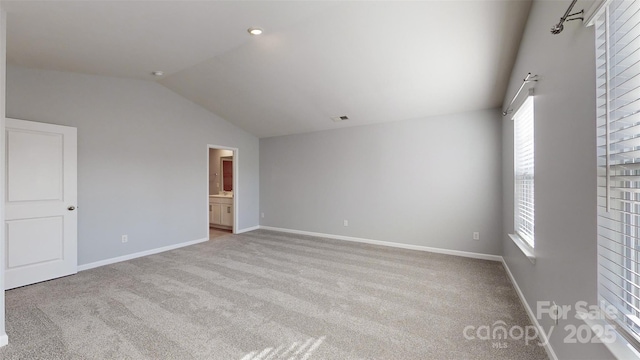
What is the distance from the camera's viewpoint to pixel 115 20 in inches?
97.3

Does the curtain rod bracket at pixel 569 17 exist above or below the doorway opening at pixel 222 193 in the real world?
above

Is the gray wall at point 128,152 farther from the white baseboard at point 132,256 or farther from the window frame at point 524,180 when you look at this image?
the window frame at point 524,180

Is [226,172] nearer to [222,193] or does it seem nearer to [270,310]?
[222,193]

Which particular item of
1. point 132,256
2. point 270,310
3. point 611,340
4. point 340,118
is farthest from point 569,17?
point 132,256

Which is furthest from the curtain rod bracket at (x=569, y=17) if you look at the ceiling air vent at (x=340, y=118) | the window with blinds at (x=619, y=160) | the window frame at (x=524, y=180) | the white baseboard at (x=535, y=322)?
the ceiling air vent at (x=340, y=118)

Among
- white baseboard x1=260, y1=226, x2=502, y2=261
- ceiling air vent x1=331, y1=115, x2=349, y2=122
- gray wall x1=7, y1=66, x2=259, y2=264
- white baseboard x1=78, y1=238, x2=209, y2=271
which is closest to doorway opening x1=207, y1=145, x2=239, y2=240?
gray wall x1=7, y1=66, x2=259, y2=264

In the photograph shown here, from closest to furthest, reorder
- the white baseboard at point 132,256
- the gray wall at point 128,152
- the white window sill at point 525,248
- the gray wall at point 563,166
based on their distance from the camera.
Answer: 1. the gray wall at point 563,166
2. the white window sill at point 525,248
3. the gray wall at point 128,152
4. the white baseboard at point 132,256

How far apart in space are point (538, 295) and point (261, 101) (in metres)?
4.34

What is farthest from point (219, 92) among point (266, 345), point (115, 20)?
point (266, 345)

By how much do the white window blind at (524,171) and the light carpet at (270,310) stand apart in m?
0.74

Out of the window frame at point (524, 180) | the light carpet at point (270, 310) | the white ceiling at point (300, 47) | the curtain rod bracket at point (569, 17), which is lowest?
the light carpet at point (270, 310)

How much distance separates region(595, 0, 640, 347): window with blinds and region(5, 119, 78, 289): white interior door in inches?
199

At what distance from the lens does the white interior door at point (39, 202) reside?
312cm

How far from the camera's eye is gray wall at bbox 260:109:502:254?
4156 millimetres
